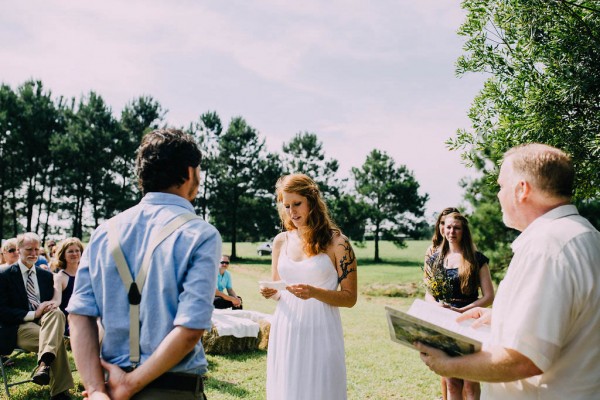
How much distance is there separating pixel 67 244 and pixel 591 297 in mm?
7318

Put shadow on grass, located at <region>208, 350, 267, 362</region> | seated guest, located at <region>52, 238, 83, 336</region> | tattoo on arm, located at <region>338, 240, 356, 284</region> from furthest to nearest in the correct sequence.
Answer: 1. shadow on grass, located at <region>208, 350, 267, 362</region>
2. seated guest, located at <region>52, 238, 83, 336</region>
3. tattoo on arm, located at <region>338, 240, 356, 284</region>

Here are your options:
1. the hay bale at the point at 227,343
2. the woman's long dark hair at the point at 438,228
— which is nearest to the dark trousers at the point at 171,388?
the woman's long dark hair at the point at 438,228

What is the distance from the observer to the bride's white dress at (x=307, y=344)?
3504 mm

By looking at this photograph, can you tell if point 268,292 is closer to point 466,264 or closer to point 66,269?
point 466,264

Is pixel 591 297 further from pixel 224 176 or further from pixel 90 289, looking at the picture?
pixel 224 176

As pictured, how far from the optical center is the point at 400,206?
198 feet

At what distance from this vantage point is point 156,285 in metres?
1.81

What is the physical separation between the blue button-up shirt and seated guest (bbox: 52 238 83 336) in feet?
18.9

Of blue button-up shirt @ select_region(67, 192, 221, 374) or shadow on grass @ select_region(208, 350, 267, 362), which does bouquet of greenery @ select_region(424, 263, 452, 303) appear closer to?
blue button-up shirt @ select_region(67, 192, 221, 374)

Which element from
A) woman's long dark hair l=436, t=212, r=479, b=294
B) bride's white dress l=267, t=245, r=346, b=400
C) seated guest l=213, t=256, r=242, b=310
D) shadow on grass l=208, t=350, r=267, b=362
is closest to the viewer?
bride's white dress l=267, t=245, r=346, b=400

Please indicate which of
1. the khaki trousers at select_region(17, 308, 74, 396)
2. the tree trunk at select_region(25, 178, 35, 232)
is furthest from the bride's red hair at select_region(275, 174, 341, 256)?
the tree trunk at select_region(25, 178, 35, 232)

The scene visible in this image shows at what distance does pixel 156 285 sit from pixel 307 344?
2061 millimetres

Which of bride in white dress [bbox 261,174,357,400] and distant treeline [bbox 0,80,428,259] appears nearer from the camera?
bride in white dress [bbox 261,174,357,400]

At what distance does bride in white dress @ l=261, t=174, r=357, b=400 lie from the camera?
3.53 metres
